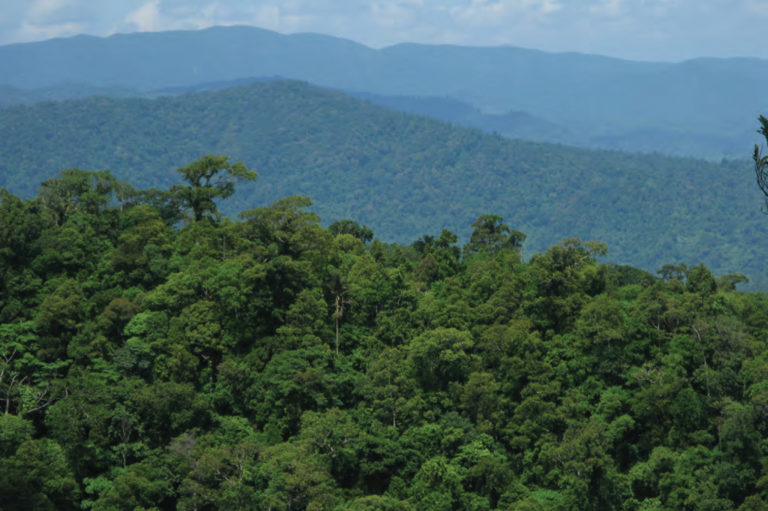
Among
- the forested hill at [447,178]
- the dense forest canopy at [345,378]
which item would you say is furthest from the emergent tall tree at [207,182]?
the forested hill at [447,178]

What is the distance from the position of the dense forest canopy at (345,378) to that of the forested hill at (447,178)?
110338 millimetres

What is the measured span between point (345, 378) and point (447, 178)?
150580 mm

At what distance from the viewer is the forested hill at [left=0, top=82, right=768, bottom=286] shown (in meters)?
149

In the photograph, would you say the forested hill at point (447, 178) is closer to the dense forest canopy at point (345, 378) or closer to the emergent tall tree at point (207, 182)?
the emergent tall tree at point (207, 182)

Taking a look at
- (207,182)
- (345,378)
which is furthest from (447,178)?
(345,378)

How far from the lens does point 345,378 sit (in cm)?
3094

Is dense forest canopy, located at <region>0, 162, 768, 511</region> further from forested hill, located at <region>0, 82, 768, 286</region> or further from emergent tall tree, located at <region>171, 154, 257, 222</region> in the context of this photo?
forested hill, located at <region>0, 82, 768, 286</region>

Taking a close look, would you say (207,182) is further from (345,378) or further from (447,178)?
(447,178)

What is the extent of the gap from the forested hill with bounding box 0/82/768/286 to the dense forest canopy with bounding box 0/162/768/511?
110 meters

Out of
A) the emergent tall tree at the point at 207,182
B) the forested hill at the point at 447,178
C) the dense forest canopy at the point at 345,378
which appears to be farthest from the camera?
the forested hill at the point at 447,178

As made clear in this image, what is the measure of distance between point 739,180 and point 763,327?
463 feet

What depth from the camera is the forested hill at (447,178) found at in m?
149

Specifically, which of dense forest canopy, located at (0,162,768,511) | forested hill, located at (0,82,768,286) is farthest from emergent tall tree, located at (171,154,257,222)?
forested hill, located at (0,82,768,286)

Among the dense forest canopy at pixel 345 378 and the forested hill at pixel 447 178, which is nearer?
the dense forest canopy at pixel 345 378
